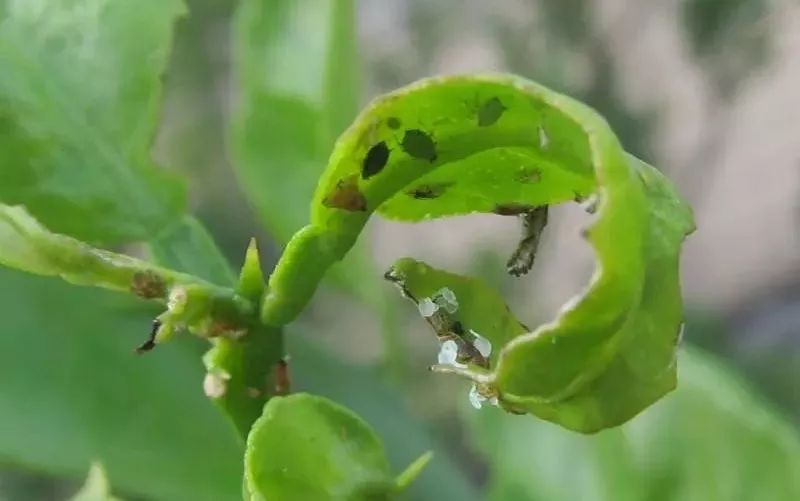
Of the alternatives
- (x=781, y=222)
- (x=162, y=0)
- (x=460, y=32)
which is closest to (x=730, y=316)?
(x=781, y=222)

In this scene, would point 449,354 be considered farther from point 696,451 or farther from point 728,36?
point 728,36

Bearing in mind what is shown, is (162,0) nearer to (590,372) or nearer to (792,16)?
(590,372)

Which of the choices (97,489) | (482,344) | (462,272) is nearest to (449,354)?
(482,344)

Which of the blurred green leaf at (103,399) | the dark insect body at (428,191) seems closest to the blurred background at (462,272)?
the blurred green leaf at (103,399)

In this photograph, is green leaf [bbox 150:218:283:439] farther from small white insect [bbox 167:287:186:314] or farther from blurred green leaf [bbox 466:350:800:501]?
blurred green leaf [bbox 466:350:800:501]

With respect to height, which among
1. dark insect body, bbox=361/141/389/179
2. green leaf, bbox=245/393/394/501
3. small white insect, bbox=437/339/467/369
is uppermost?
dark insect body, bbox=361/141/389/179

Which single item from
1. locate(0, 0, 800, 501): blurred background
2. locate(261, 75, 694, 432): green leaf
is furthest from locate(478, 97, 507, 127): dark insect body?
locate(0, 0, 800, 501): blurred background

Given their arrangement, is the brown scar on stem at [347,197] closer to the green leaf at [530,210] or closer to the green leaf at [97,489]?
the green leaf at [530,210]
